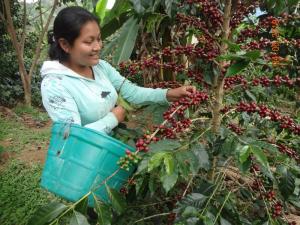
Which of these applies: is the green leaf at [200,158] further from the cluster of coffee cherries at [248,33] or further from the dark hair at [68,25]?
the dark hair at [68,25]

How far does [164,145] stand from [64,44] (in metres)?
0.83

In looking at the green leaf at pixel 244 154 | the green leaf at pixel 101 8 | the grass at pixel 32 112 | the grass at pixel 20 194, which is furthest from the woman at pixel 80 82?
the grass at pixel 32 112

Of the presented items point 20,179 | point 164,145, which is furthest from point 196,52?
point 20,179

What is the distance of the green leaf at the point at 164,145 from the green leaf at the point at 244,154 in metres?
0.21

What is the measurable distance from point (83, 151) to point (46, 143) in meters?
4.13

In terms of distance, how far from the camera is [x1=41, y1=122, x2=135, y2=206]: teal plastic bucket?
4.64ft

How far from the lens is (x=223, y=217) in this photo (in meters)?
1.55

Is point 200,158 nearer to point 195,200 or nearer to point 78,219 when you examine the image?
point 195,200

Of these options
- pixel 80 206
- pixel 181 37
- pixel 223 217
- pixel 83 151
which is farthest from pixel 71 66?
pixel 181 37

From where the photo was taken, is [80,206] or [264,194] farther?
[264,194]

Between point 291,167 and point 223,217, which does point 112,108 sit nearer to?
point 223,217

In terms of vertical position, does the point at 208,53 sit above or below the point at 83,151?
above

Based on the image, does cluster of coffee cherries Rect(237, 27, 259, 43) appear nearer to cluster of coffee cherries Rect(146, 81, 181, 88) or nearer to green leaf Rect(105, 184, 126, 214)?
cluster of coffee cherries Rect(146, 81, 181, 88)

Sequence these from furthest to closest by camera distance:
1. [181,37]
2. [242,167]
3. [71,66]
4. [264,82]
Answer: [181,37]
[71,66]
[264,82]
[242,167]
